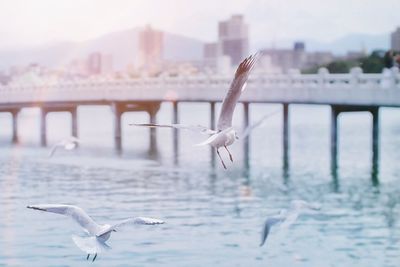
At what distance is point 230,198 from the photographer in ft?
93.0

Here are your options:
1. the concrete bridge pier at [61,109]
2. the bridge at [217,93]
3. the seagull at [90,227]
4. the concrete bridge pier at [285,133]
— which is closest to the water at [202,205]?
the concrete bridge pier at [285,133]

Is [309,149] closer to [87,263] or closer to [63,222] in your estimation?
[63,222]

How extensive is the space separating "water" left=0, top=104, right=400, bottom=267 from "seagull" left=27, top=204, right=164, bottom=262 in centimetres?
930

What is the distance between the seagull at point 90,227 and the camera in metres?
8.21

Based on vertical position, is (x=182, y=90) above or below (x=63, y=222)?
above

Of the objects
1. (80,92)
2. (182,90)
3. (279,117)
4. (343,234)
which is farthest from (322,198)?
(279,117)

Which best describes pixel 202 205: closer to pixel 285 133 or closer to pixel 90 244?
pixel 285 133

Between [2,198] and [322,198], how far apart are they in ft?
32.1

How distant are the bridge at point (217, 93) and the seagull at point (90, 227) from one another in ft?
Answer: 71.7

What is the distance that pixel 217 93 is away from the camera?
129 ft

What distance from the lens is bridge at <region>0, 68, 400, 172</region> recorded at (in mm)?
31531

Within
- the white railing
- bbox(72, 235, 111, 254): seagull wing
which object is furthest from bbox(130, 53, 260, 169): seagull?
the white railing

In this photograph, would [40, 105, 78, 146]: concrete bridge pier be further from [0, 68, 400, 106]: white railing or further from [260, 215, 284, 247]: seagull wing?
[260, 215, 284, 247]: seagull wing

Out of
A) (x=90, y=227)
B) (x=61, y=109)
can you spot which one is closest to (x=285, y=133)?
(x=61, y=109)
